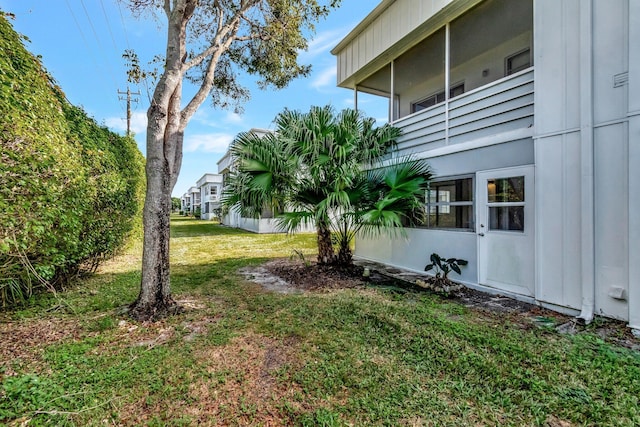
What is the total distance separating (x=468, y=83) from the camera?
761cm

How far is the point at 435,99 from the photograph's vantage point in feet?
27.8

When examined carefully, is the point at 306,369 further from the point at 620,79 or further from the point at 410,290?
the point at 620,79

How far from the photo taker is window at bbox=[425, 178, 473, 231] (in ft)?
18.1

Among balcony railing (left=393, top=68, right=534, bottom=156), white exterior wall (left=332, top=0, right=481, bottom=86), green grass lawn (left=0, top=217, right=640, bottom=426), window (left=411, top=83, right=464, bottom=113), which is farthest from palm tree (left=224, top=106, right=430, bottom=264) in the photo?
window (left=411, top=83, right=464, bottom=113)

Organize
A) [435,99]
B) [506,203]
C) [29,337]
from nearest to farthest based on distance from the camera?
[29,337] → [506,203] → [435,99]

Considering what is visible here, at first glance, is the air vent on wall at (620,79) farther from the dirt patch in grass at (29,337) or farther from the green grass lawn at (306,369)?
the dirt patch in grass at (29,337)

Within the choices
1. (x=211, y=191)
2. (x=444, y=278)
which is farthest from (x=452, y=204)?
(x=211, y=191)

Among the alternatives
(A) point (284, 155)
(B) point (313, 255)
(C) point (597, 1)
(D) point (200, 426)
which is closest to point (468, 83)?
(C) point (597, 1)

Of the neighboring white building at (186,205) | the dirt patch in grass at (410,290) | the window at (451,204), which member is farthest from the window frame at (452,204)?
the neighboring white building at (186,205)

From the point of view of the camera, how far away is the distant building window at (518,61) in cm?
623

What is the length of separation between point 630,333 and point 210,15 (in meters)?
9.02

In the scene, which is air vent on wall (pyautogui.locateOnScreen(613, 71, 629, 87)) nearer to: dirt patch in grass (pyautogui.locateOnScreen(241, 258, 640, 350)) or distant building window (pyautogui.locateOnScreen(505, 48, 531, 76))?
dirt patch in grass (pyautogui.locateOnScreen(241, 258, 640, 350))

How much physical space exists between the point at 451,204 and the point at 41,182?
6.16 m

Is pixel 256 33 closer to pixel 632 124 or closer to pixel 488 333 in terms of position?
pixel 632 124
